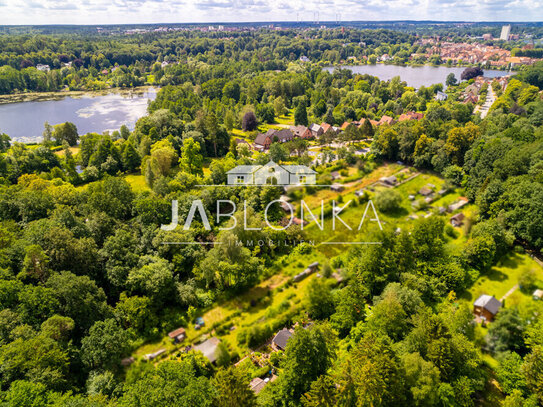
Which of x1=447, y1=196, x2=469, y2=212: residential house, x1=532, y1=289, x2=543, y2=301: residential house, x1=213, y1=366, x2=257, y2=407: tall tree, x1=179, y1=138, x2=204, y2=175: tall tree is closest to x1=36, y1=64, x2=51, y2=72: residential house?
x1=179, y1=138, x2=204, y2=175: tall tree

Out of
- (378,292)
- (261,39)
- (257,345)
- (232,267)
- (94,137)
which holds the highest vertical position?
(261,39)

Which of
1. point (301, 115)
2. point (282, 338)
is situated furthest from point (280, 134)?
point (282, 338)

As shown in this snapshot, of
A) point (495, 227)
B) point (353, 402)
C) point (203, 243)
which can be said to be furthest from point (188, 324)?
point (495, 227)

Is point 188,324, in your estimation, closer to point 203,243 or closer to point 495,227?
Result: point 203,243

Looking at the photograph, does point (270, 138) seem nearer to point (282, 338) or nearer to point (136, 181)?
point (136, 181)

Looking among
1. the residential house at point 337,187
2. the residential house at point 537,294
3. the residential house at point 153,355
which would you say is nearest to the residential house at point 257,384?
the residential house at point 153,355

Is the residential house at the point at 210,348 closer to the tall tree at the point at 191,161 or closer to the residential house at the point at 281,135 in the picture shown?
the tall tree at the point at 191,161
